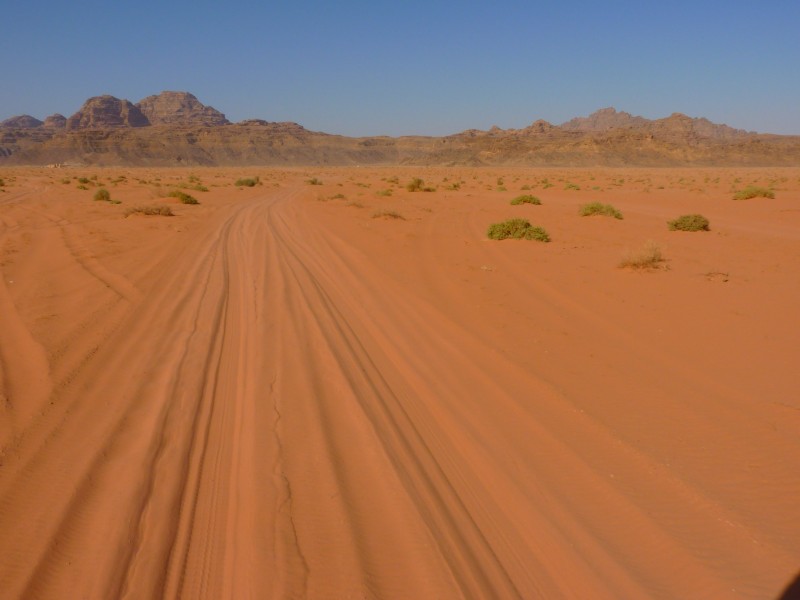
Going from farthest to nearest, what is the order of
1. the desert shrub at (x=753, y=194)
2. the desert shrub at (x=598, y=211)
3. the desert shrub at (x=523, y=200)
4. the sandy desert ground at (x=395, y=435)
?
the desert shrub at (x=753, y=194), the desert shrub at (x=523, y=200), the desert shrub at (x=598, y=211), the sandy desert ground at (x=395, y=435)

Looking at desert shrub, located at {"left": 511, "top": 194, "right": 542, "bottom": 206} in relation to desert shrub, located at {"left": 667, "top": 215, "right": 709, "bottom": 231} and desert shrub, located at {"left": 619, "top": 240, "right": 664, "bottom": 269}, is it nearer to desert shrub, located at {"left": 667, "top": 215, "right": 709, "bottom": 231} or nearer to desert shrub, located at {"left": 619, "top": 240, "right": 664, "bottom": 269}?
desert shrub, located at {"left": 667, "top": 215, "right": 709, "bottom": 231}

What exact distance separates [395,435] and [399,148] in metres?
190

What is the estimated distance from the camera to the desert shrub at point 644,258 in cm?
1362

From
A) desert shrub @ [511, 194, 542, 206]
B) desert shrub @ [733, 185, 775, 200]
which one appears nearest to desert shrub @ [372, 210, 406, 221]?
desert shrub @ [511, 194, 542, 206]

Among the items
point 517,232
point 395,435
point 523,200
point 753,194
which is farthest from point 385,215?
point 753,194

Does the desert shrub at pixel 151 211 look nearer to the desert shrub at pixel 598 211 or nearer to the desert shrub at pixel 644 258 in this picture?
the desert shrub at pixel 598 211

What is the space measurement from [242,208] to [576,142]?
121387mm

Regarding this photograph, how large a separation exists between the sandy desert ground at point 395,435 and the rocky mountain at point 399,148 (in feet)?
408

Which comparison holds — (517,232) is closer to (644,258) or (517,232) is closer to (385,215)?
(644,258)

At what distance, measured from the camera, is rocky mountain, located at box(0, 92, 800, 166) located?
127250 millimetres

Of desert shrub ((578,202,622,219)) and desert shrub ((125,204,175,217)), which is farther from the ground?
desert shrub ((125,204,175,217))

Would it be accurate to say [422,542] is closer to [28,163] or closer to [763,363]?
[763,363]

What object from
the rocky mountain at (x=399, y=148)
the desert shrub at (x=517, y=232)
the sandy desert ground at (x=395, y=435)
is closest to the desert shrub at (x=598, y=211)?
the desert shrub at (x=517, y=232)

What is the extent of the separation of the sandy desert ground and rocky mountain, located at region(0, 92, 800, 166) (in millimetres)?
124255
